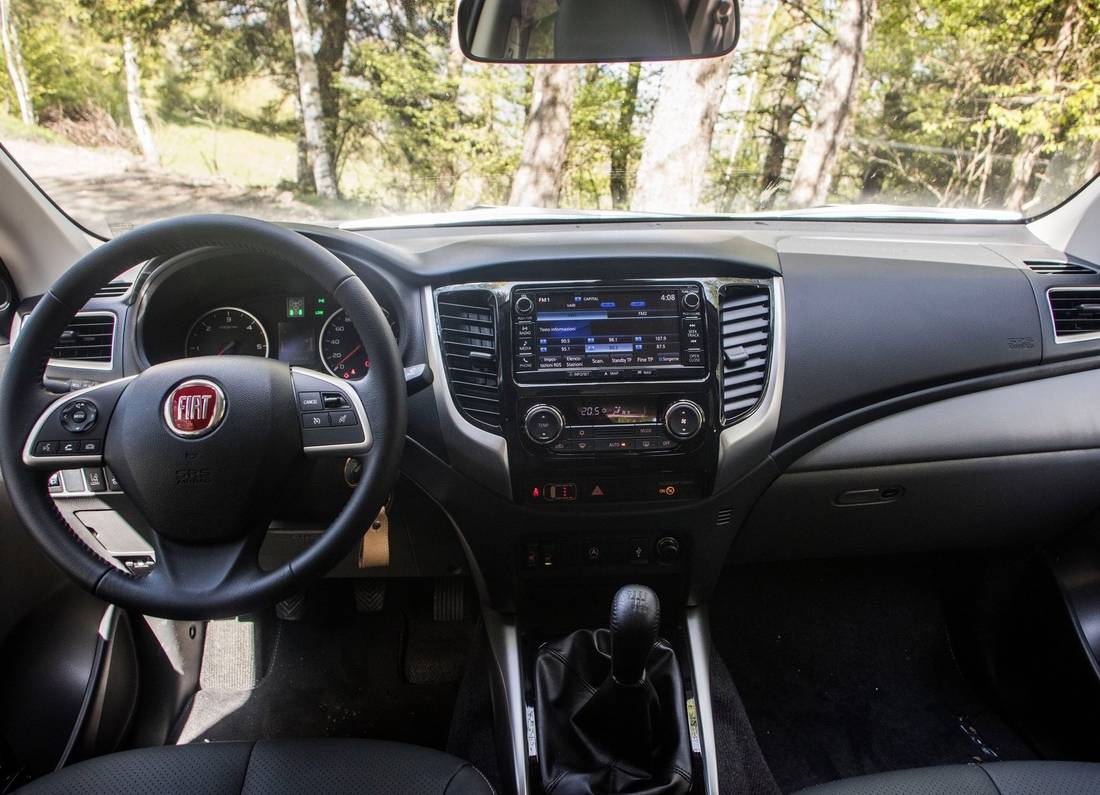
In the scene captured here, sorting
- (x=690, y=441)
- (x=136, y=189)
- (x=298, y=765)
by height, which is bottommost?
(x=298, y=765)

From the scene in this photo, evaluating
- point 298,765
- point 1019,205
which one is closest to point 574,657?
point 298,765

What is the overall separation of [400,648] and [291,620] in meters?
0.38

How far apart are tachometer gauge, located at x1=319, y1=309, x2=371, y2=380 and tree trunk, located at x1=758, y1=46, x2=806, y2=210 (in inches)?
52.8

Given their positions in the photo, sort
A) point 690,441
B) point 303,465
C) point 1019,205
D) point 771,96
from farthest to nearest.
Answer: point 771,96 < point 1019,205 < point 690,441 < point 303,465

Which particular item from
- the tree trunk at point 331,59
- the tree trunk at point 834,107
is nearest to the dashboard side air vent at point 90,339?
the tree trunk at point 834,107

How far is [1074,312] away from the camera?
2072mm

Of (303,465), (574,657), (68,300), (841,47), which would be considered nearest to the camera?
(68,300)

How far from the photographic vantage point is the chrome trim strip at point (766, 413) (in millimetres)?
1839

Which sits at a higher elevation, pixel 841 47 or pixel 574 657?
pixel 841 47

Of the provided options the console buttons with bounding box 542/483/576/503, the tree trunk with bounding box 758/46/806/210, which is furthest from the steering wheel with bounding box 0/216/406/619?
the tree trunk with bounding box 758/46/806/210

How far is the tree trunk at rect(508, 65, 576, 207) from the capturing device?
3.00 meters

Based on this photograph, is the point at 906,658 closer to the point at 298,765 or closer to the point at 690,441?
the point at 690,441

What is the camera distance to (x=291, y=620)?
2.62 m

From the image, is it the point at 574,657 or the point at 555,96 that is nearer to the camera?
the point at 574,657
